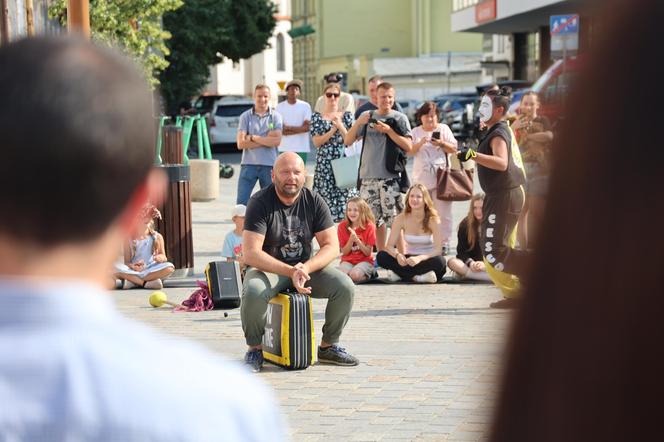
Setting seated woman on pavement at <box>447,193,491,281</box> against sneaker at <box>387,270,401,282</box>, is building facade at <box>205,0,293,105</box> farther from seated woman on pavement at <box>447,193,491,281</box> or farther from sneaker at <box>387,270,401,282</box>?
sneaker at <box>387,270,401,282</box>

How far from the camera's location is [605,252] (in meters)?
1.02

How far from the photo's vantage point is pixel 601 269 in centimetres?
103

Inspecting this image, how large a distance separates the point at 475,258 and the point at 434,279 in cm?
48

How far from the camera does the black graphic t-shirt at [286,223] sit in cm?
828

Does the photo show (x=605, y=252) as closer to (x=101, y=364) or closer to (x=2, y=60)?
(x=101, y=364)

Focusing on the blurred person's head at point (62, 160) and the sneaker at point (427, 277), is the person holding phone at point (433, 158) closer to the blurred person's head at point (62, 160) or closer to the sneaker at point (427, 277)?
the sneaker at point (427, 277)

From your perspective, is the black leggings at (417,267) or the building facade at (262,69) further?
the building facade at (262,69)

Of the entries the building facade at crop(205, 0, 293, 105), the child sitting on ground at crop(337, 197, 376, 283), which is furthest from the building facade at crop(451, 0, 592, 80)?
the child sitting on ground at crop(337, 197, 376, 283)

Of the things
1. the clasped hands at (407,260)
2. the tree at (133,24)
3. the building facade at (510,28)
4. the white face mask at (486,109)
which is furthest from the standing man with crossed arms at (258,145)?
the building facade at (510,28)

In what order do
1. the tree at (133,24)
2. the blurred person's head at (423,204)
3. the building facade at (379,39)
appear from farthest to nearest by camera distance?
1. the building facade at (379,39)
2. the tree at (133,24)
3. the blurred person's head at (423,204)

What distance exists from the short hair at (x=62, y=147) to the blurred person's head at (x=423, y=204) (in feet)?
36.1

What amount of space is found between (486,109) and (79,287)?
8835mm

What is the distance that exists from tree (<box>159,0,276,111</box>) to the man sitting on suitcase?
31.6 meters

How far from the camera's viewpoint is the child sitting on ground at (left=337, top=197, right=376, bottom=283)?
40.1 ft
